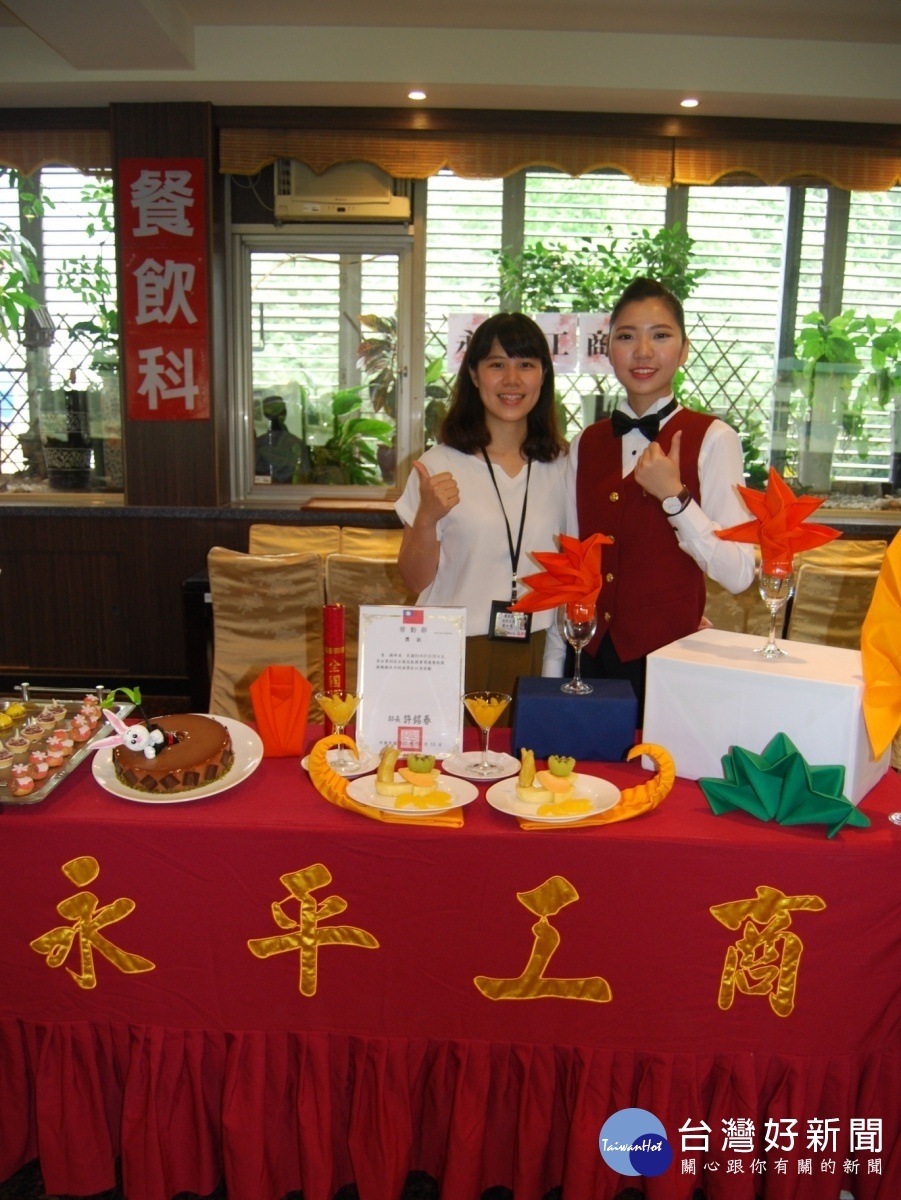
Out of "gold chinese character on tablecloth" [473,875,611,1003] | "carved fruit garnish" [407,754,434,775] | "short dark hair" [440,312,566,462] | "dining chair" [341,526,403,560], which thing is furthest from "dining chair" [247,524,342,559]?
"gold chinese character on tablecloth" [473,875,611,1003]

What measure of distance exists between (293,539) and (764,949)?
9.58 feet

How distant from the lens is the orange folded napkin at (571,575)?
1.53m

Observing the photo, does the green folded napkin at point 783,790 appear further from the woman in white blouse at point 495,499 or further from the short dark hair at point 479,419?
the short dark hair at point 479,419

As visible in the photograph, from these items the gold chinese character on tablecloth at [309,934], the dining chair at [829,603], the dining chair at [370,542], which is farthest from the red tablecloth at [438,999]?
the dining chair at [370,542]

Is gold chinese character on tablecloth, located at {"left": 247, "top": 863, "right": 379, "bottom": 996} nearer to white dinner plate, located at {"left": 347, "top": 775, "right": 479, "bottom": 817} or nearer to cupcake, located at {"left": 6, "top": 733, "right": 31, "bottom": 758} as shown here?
white dinner plate, located at {"left": 347, "top": 775, "right": 479, "bottom": 817}

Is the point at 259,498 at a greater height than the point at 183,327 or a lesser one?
lesser

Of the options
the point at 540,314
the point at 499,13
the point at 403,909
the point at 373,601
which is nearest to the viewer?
the point at 403,909

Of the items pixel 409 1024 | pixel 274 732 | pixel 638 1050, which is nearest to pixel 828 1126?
pixel 638 1050

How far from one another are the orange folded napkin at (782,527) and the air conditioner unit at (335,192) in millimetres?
3257

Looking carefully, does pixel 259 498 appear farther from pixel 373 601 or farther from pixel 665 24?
pixel 665 24

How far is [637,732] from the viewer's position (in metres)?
1.75

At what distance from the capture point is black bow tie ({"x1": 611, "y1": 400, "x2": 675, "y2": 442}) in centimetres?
185

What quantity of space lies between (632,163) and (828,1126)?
3888 mm

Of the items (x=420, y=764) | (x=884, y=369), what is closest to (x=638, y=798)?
(x=420, y=764)
